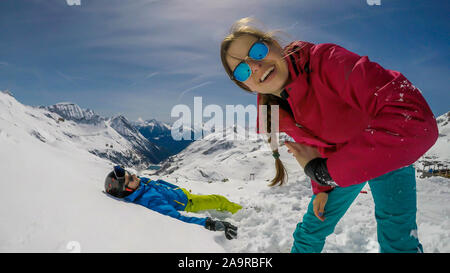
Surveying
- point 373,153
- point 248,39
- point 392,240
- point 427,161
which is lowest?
point 427,161

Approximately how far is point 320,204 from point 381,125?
1568 millimetres

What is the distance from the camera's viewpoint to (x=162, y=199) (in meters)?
4.80

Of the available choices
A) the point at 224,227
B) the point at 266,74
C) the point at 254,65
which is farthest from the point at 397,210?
the point at 224,227

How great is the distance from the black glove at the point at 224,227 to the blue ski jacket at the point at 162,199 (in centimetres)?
17

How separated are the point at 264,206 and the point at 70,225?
3.81 meters

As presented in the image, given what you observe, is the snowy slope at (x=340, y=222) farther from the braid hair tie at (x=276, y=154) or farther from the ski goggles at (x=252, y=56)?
the ski goggles at (x=252, y=56)

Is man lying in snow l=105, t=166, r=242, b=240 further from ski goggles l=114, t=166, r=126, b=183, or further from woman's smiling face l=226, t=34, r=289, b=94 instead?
woman's smiling face l=226, t=34, r=289, b=94

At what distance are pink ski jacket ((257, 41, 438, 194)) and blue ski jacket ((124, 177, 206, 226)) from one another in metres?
3.11

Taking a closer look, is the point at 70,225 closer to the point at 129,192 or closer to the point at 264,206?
the point at 129,192

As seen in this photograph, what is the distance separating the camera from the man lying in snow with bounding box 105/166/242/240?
156 inches

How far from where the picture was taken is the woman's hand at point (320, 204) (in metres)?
2.40

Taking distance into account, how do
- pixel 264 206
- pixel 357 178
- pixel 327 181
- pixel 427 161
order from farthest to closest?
pixel 427 161 → pixel 264 206 → pixel 327 181 → pixel 357 178
